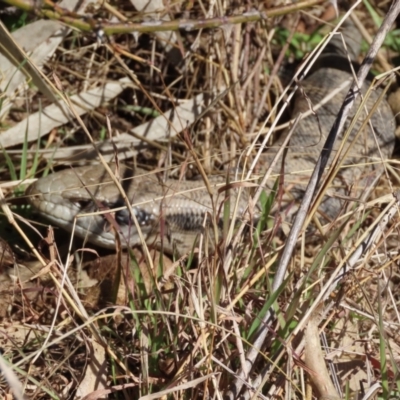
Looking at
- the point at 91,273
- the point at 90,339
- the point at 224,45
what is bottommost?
the point at 91,273

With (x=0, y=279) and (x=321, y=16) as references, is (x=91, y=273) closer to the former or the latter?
(x=0, y=279)

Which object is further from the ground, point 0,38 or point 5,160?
point 0,38

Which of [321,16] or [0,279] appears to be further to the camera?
[321,16]

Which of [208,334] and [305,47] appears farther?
[305,47]

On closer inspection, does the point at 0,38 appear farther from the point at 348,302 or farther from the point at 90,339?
the point at 348,302

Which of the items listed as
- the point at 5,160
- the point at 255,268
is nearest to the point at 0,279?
the point at 5,160

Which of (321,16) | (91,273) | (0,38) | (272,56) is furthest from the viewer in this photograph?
(321,16)

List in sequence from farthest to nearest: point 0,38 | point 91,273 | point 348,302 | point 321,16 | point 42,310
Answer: point 321,16 → point 0,38 → point 91,273 → point 42,310 → point 348,302

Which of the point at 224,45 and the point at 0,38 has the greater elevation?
the point at 0,38

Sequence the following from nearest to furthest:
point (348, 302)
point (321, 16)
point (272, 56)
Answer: point (348, 302) < point (272, 56) < point (321, 16)
